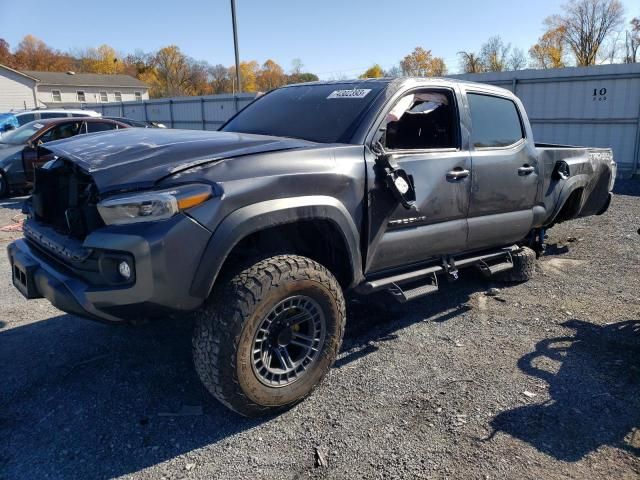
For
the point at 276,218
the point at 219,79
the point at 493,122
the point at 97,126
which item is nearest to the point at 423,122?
the point at 493,122

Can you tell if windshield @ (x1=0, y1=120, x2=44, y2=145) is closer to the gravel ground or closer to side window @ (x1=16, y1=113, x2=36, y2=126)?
side window @ (x1=16, y1=113, x2=36, y2=126)

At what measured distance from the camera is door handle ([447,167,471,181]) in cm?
378

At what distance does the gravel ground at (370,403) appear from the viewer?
2564mm

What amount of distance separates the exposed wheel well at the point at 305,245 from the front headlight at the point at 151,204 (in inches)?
21.5

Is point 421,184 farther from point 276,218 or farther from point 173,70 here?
point 173,70

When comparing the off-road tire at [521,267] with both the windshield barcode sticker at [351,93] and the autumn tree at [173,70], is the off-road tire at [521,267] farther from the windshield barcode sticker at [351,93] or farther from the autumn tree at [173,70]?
the autumn tree at [173,70]

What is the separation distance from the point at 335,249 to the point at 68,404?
1848 millimetres

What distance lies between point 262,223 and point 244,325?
54 cm

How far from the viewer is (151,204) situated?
2484 millimetres

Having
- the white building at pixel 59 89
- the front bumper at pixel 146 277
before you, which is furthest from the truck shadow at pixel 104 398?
the white building at pixel 59 89

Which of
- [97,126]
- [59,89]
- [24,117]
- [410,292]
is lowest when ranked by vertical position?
[410,292]

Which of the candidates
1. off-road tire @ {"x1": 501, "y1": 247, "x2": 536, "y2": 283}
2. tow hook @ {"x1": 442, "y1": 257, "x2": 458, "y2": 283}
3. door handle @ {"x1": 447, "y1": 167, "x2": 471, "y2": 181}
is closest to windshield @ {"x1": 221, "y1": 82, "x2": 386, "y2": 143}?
door handle @ {"x1": 447, "y1": 167, "x2": 471, "y2": 181}

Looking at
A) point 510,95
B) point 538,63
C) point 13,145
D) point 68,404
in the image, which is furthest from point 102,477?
point 538,63

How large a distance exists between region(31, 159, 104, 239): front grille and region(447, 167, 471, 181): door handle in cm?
240
